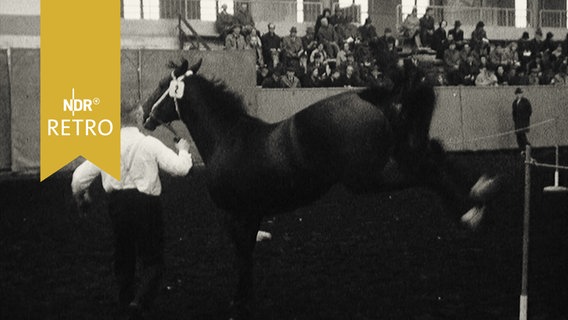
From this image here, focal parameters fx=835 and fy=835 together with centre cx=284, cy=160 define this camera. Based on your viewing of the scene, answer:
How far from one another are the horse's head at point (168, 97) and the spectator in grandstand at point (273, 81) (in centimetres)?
1437

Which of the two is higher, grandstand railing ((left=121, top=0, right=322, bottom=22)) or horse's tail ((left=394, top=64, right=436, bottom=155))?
grandstand railing ((left=121, top=0, right=322, bottom=22))

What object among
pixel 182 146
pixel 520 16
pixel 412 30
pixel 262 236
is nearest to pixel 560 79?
pixel 412 30

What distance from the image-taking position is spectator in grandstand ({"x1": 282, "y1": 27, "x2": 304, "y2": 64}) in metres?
23.6

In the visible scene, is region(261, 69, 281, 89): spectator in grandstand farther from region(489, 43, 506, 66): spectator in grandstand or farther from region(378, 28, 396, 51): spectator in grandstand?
region(489, 43, 506, 66): spectator in grandstand

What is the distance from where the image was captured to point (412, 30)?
94.9 ft

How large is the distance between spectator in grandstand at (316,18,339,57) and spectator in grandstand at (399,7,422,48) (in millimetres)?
4002

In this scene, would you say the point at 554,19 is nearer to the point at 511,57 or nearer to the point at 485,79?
the point at 511,57

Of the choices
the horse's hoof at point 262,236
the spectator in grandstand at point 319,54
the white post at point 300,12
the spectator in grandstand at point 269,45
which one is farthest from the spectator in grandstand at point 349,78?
the horse's hoof at point 262,236

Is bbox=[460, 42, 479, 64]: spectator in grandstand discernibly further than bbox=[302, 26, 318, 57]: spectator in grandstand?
Yes

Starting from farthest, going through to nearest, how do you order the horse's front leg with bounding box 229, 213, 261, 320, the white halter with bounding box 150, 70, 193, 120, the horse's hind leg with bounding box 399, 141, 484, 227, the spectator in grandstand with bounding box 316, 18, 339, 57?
the spectator in grandstand with bounding box 316, 18, 339, 57 → the white halter with bounding box 150, 70, 193, 120 → the horse's hind leg with bounding box 399, 141, 484, 227 → the horse's front leg with bounding box 229, 213, 261, 320

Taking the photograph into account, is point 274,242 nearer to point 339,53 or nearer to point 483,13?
point 339,53

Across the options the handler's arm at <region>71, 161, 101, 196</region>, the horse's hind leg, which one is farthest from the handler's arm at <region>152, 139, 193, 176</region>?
the horse's hind leg

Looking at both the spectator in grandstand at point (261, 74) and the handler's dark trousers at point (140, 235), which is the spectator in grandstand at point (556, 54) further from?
the handler's dark trousers at point (140, 235)

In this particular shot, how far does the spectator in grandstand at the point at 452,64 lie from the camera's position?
1029 inches
